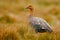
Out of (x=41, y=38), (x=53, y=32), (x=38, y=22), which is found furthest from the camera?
(x=38, y=22)

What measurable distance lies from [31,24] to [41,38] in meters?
1.80

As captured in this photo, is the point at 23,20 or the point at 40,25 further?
the point at 23,20

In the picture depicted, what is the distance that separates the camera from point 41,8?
50.4 feet

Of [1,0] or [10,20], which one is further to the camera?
[1,0]

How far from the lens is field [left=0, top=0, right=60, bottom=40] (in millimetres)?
7984

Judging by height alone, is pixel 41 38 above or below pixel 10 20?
below

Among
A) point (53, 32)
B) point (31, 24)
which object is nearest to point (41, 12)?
point (31, 24)

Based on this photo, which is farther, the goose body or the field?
the goose body

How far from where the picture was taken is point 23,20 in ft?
38.7

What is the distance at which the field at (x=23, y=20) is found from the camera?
798 cm

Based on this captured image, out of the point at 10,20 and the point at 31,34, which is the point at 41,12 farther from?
the point at 31,34

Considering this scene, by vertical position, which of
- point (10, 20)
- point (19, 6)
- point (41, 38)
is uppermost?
point (19, 6)

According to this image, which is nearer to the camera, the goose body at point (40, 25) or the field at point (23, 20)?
the field at point (23, 20)

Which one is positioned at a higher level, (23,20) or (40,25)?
(23,20)
